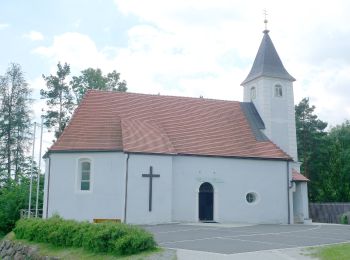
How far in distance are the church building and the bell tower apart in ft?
0.26

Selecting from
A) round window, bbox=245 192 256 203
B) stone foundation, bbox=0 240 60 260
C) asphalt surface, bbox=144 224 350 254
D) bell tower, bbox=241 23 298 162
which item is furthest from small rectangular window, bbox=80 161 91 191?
bell tower, bbox=241 23 298 162

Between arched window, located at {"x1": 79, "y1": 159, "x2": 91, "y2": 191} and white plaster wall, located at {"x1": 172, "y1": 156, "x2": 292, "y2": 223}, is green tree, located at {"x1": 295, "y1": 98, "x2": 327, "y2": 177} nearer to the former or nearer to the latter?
white plaster wall, located at {"x1": 172, "y1": 156, "x2": 292, "y2": 223}

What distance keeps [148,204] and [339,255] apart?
44.8 ft

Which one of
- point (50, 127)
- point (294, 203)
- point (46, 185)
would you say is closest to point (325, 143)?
point (294, 203)

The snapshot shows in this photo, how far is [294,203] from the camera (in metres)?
30.5

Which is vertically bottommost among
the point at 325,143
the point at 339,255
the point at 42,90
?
the point at 339,255

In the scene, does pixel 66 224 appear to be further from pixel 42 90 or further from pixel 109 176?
pixel 42 90

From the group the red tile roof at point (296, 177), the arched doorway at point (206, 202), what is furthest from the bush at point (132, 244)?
the red tile roof at point (296, 177)

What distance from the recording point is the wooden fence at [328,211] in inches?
1377

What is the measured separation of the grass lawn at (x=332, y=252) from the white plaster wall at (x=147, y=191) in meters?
11.7

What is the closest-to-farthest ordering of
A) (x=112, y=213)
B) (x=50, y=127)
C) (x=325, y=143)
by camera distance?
(x=112, y=213) < (x=50, y=127) < (x=325, y=143)

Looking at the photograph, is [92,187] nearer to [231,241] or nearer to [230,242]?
A: [231,241]

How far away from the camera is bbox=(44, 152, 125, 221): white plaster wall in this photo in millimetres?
25266

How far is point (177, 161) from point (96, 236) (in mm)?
12843
